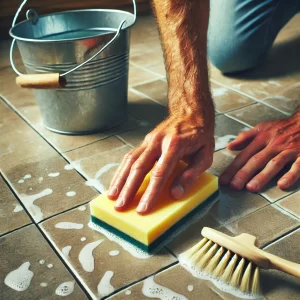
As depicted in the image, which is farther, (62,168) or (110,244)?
(62,168)

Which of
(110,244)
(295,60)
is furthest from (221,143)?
(295,60)

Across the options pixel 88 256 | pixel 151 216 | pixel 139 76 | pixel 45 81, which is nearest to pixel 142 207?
pixel 151 216

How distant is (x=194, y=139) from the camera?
2.77 ft

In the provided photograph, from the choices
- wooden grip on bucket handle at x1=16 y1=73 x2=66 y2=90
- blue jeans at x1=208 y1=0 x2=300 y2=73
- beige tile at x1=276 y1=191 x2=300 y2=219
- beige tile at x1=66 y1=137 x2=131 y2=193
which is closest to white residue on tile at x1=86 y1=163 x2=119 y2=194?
beige tile at x1=66 y1=137 x2=131 y2=193

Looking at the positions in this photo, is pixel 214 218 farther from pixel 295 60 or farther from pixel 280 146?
pixel 295 60

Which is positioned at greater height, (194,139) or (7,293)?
(194,139)

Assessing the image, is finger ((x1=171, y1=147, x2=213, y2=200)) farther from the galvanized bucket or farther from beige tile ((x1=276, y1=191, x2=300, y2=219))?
the galvanized bucket

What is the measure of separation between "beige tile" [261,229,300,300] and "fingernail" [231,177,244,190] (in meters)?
0.16

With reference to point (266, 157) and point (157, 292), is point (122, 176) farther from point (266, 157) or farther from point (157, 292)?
point (266, 157)

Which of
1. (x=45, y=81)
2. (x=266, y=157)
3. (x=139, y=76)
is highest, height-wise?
(x=45, y=81)

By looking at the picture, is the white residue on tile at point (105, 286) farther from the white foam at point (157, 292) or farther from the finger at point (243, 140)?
the finger at point (243, 140)

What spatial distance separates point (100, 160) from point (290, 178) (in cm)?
44

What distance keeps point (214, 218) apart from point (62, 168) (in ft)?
1.29

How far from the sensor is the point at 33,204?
90 centimetres
